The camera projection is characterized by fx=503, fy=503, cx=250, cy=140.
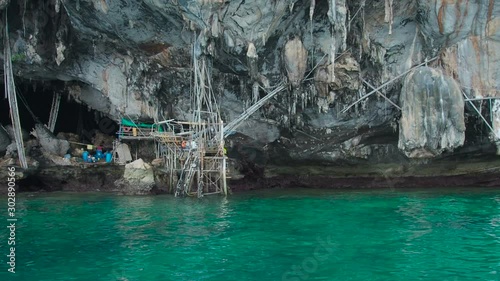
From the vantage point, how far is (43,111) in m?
29.6

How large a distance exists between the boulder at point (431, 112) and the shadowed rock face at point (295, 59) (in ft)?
0.14

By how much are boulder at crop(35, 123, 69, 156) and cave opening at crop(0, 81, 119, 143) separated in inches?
62.4

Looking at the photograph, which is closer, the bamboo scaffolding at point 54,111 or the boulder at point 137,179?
the boulder at point 137,179

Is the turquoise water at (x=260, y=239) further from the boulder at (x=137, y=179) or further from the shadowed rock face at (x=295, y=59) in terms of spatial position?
the shadowed rock face at (x=295, y=59)

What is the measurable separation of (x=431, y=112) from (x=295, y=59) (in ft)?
18.8

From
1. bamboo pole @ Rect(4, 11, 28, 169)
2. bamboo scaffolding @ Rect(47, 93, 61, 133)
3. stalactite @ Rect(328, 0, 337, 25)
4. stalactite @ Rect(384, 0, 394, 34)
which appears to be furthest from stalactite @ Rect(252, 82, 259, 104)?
bamboo scaffolding @ Rect(47, 93, 61, 133)

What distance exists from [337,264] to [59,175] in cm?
1708

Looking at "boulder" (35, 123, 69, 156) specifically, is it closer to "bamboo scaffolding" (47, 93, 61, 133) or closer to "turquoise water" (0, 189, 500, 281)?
"bamboo scaffolding" (47, 93, 61, 133)

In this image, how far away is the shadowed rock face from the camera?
19.1 metres

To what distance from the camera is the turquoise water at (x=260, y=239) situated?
32.7ft

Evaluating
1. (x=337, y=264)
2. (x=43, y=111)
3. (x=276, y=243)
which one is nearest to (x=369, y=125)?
(x=276, y=243)

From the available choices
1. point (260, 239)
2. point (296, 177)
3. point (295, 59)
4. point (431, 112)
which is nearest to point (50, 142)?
point (296, 177)

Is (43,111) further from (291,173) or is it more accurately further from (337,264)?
(337,264)

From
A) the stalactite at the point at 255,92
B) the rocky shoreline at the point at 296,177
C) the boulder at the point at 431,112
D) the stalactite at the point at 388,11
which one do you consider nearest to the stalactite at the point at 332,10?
the stalactite at the point at 388,11
